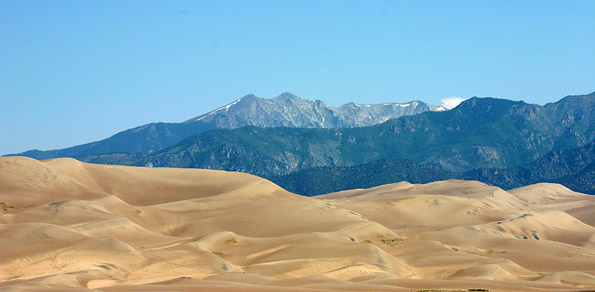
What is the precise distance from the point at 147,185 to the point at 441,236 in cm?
4335

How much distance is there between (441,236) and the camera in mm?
86938

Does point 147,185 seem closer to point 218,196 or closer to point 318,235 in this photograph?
point 218,196

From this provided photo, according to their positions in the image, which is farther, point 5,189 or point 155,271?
point 5,189

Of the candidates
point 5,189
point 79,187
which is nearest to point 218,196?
point 79,187

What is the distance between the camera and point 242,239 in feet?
211

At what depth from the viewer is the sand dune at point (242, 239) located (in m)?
43.3

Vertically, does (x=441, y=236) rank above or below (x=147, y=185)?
below

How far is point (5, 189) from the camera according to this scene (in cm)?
8381

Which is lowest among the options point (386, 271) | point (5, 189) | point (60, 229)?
point (386, 271)

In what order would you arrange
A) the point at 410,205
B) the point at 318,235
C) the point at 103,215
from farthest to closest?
the point at 410,205
the point at 103,215
the point at 318,235

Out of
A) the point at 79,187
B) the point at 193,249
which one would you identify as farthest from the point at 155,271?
the point at 79,187

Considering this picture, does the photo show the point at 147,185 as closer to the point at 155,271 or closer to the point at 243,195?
the point at 243,195

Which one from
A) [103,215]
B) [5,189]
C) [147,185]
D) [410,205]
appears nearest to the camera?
[103,215]

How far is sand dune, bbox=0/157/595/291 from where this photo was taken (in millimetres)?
43344
